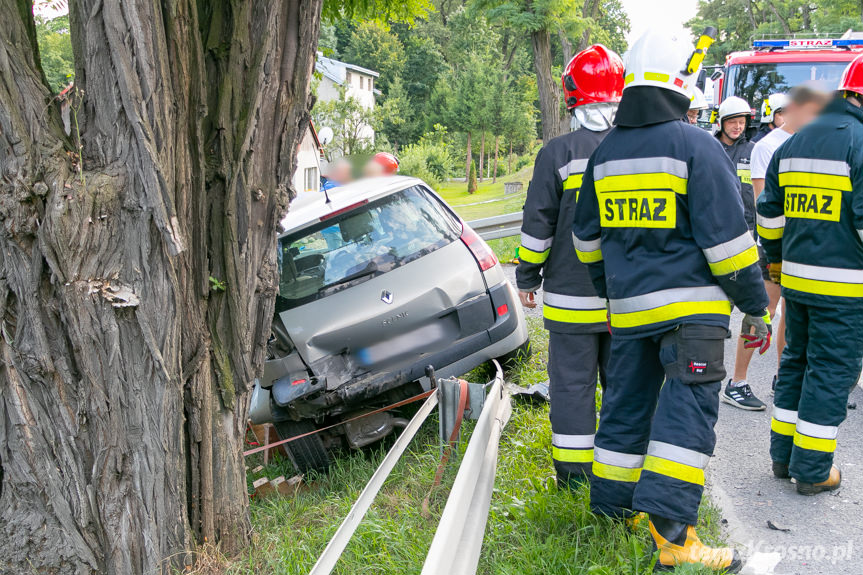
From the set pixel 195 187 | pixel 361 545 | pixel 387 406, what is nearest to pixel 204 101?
pixel 195 187

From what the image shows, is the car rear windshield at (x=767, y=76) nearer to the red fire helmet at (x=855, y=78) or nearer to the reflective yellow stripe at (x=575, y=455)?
the red fire helmet at (x=855, y=78)

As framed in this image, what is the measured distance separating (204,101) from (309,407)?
6.79 ft

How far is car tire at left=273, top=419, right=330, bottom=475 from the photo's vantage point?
4.60 meters

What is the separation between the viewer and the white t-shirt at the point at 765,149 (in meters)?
5.98

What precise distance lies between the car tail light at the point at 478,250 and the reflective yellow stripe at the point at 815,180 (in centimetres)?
173

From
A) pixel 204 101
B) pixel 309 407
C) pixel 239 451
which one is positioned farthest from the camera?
pixel 309 407

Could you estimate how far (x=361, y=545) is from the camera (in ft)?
11.1

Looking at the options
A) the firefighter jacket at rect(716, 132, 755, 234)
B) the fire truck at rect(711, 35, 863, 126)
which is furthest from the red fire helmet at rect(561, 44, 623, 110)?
the fire truck at rect(711, 35, 863, 126)

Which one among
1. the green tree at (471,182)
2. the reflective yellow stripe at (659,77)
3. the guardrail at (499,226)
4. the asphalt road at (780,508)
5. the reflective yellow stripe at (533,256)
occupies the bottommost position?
the green tree at (471,182)

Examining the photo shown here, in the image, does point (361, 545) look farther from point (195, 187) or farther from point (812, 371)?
point (812, 371)

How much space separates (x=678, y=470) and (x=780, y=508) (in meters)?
1.17

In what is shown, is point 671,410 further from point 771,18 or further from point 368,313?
point 771,18

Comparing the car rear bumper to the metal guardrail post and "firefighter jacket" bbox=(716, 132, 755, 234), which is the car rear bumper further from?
"firefighter jacket" bbox=(716, 132, 755, 234)

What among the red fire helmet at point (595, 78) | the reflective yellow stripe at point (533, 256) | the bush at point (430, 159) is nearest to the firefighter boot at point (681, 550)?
the reflective yellow stripe at point (533, 256)
